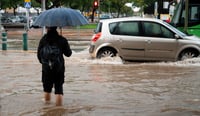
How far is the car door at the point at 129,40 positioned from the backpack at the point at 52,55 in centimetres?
824

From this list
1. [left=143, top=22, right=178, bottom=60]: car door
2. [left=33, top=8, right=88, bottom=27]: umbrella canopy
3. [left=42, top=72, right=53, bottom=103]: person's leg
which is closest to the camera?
[left=33, top=8, right=88, bottom=27]: umbrella canopy

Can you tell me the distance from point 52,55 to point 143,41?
8.42 m

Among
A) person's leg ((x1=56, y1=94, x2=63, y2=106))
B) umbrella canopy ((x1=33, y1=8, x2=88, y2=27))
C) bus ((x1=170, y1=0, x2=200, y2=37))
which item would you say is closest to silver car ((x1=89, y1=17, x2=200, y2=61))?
bus ((x1=170, y1=0, x2=200, y2=37))

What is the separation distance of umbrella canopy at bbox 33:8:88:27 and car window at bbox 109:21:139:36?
832 cm

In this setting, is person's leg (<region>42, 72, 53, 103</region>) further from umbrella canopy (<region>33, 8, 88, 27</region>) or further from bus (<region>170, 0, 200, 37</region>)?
bus (<region>170, 0, 200, 37</region>)

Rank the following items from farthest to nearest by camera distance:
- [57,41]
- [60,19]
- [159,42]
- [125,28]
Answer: [125,28], [159,42], [57,41], [60,19]

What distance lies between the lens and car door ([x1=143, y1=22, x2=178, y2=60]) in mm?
16875

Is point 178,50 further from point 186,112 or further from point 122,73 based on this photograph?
point 186,112

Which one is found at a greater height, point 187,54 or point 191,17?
point 191,17

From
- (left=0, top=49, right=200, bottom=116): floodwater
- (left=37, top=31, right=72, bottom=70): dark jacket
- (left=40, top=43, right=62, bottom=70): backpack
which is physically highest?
(left=37, top=31, right=72, bottom=70): dark jacket

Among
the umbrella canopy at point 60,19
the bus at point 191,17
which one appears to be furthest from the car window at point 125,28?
the umbrella canopy at point 60,19

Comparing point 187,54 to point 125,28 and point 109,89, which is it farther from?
point 109,89

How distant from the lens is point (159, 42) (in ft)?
55.4

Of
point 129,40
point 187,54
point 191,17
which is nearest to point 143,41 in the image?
point 129,40
